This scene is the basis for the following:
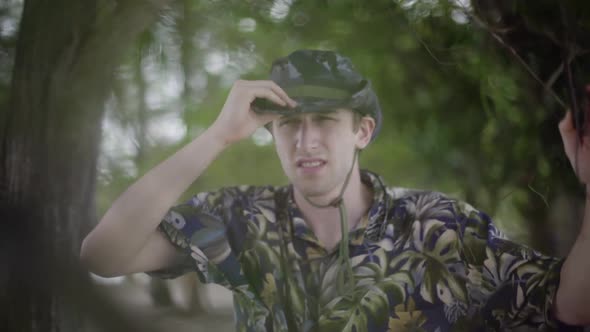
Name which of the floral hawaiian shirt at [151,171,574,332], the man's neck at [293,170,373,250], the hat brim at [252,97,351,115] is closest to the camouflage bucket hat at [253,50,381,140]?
the hat brim at [252,97,351,115]

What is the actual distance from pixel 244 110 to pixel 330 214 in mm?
262

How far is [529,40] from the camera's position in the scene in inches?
52.5

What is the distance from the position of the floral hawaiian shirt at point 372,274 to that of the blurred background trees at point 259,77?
0.06m

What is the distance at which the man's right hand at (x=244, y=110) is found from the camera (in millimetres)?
1199

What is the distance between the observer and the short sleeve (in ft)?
3.98

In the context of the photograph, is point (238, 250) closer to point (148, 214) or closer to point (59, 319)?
point (148, 214)

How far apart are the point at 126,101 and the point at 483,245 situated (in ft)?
2.42

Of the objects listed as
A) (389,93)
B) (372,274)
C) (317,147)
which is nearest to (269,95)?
(317,147)

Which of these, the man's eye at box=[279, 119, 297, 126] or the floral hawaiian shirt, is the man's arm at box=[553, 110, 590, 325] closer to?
the floral hawaiian shirt

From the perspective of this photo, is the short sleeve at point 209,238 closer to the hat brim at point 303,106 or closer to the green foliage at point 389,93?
the green foliage at point 389,93

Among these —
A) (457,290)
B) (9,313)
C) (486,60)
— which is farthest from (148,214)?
(486,60)

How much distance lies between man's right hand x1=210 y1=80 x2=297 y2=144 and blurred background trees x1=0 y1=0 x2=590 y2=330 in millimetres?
24

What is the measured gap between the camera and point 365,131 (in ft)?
4.13

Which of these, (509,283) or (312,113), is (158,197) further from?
(509,283)
